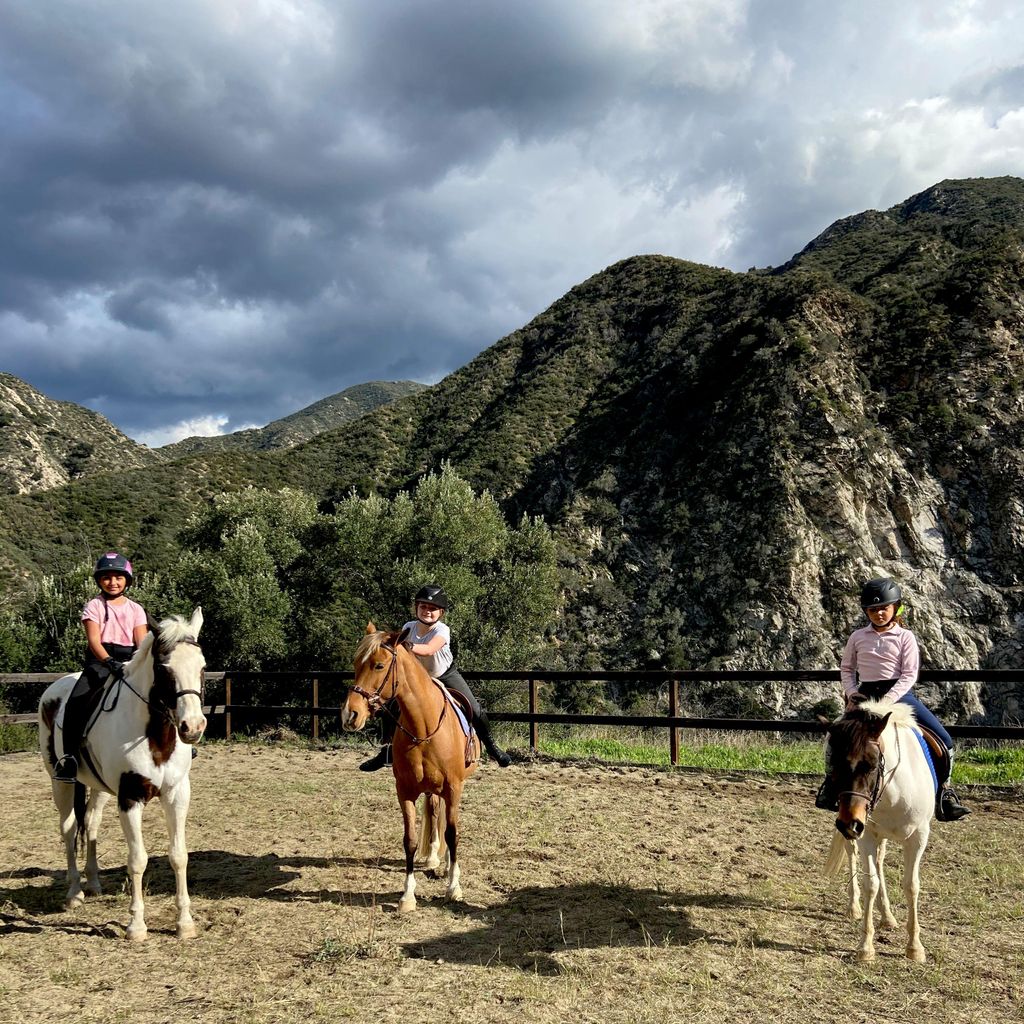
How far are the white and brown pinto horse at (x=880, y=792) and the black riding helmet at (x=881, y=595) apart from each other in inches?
27.8

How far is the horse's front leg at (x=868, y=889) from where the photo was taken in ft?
14.9

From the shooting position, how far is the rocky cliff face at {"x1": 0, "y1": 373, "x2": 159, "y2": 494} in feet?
165

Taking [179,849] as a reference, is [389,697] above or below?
above

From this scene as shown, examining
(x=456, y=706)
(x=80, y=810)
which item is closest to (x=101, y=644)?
(x=80, y=810)

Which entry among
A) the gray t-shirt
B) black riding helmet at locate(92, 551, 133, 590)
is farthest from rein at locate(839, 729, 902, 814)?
black riding helmet at locate(92, 551, 133, 590)

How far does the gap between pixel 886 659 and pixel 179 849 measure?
5.15m

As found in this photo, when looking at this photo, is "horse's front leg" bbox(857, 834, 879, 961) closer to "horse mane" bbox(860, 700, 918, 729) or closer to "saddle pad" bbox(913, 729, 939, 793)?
"saddle pad" bbox(913, 729, 939, 793)

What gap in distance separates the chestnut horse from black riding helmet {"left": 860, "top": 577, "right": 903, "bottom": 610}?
336cm

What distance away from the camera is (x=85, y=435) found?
63469 millimetres

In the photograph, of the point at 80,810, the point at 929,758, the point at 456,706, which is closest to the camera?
the point at 929,758

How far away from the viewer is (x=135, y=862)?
5.02 meters

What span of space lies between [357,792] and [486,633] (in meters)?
15.3

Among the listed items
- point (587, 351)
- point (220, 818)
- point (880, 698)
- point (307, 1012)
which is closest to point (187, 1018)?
point (307, 1012)

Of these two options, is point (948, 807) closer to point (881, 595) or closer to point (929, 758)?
point (929, 758)
